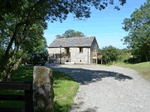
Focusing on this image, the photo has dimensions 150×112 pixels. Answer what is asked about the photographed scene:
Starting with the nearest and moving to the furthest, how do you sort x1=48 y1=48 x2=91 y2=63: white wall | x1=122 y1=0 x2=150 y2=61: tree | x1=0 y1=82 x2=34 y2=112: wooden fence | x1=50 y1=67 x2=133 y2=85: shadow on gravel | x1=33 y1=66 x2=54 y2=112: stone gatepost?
x1=0 y1=82 x2=34 y2=112: wooden fence < x1=33 y1=66 x2=54 y2=112: stone gatepost < x1=50 y1=67 x2=133 y2=85: shadow on gravel < x1=122 y1=0 x2=150 y2=61: tree < x1=48 y1=48 x2=91 y2=63: white wall

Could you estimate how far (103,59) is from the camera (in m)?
30.1

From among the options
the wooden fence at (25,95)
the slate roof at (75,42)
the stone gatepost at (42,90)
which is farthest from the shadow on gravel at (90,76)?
the slate roof at (75,42)

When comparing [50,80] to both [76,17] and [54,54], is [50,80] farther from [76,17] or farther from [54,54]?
[54,54]

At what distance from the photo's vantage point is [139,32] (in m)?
27.9

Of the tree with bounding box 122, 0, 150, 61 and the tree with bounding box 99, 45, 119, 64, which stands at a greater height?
the tree with bounding box 122, 0, 150, 61

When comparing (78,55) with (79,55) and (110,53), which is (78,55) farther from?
(110,53)

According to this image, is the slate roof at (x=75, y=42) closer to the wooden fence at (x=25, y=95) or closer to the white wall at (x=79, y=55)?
the white wall at (x=79, y=55)

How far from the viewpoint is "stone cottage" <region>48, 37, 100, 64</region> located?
30.5 meters

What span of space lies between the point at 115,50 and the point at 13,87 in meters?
28.0

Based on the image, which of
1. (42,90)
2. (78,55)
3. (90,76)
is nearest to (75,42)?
(78,55)

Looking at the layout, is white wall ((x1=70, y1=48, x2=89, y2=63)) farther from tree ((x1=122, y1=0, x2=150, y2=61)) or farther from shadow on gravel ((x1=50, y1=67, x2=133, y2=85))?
shadow on gravel ((x1=50, y1=67, x2=133, y2=85))

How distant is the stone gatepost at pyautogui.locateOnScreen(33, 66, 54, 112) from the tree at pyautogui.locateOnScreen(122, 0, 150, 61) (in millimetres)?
27645

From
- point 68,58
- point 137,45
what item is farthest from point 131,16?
point 68,58

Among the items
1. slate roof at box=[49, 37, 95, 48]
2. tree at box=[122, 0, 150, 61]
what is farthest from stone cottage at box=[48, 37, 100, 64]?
tree at box=[122, 0, 150, 61]
